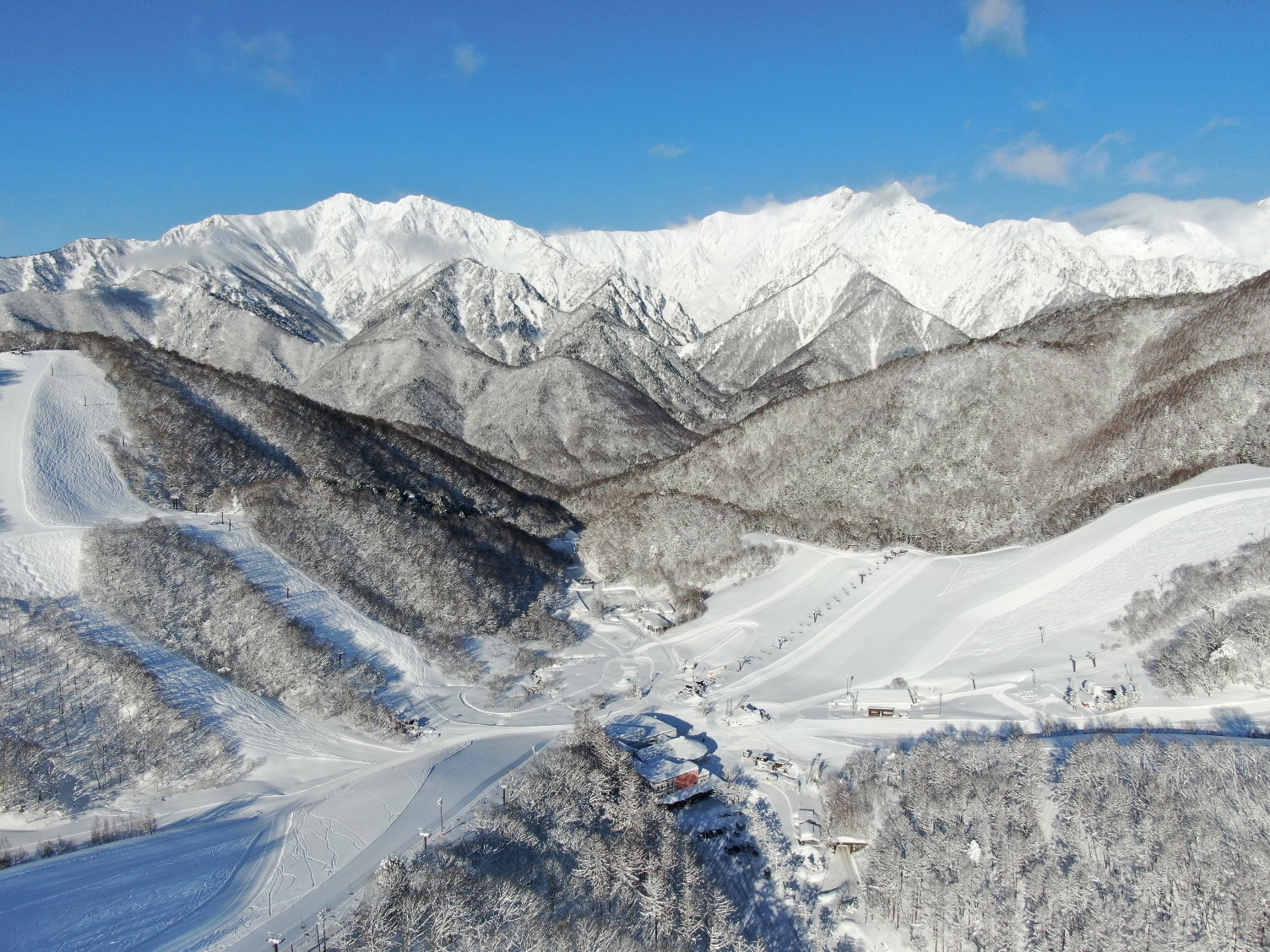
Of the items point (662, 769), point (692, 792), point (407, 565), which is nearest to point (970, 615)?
Result: point (692, 792)

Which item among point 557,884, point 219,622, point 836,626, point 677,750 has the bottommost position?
point 557,884

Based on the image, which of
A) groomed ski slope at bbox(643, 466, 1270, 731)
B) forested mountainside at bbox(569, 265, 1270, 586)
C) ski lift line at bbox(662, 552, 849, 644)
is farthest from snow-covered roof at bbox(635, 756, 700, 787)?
forested mountainside at bbox(569, 265, 1270, 586)

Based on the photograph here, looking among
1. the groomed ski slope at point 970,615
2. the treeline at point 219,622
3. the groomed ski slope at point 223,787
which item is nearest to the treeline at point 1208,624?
the groomed ski slope at point 970,615

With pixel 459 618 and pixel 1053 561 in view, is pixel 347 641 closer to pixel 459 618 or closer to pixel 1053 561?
pixel 459 618

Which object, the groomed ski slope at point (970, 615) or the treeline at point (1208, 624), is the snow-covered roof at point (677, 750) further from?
the treeline at point (1208, 624)

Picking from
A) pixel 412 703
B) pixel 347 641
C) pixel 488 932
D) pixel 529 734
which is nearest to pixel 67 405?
pixel 347 641

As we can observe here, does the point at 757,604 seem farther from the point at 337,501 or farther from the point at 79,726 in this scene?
the point at 79,726
